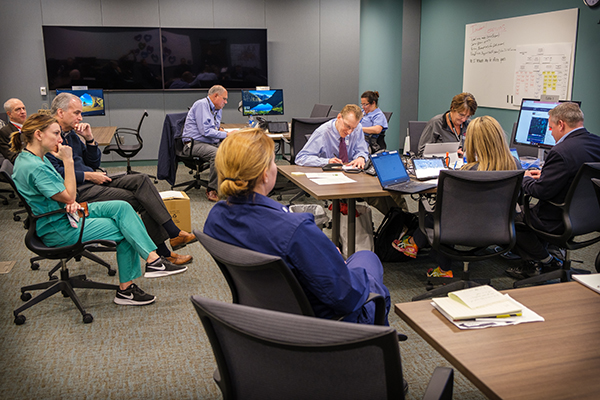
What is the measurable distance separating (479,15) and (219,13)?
12.7 feet

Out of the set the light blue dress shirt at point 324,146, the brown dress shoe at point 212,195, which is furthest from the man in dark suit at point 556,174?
the brown dress shoe at point 212,195

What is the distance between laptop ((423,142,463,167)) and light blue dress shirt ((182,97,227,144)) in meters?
2.74

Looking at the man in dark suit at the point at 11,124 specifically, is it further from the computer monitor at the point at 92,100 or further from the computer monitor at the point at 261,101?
the computer monitor at the point at 261,101

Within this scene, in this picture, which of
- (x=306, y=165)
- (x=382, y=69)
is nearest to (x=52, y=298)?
(x=306, y=165)

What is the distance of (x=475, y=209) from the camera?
2764 millimetres

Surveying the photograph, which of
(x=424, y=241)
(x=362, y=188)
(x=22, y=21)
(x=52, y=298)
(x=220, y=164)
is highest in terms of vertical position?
(x=22, y=21)

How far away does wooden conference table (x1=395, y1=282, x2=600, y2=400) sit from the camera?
1063 millimetres

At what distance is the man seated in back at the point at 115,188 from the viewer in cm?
363

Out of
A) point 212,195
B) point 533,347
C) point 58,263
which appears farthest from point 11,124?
point 533,347

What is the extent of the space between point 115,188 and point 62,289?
0.89 metres

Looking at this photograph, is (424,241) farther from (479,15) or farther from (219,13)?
(219,13)

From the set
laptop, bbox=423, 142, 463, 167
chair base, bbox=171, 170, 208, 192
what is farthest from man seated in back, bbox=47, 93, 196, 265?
chair base, bbox=171, 170, 208, 192

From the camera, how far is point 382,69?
9125mm

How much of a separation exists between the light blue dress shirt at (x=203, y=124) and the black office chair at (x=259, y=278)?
440cm
